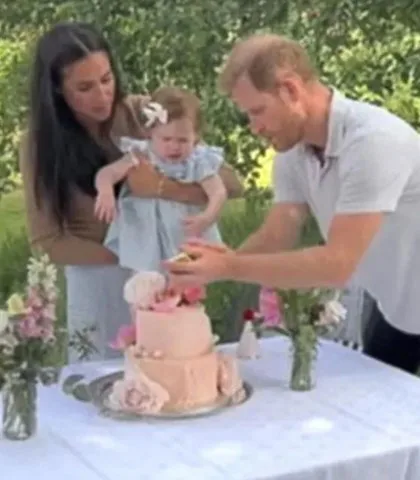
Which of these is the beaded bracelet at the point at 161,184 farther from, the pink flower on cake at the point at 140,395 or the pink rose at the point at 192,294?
the pink flower on cake at the point at 140,395

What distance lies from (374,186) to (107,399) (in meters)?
0.61

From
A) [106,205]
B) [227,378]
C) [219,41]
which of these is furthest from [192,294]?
[219,41]

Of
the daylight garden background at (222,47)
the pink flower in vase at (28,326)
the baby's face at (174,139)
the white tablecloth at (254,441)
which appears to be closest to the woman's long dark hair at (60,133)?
the baby's face at (174,139)

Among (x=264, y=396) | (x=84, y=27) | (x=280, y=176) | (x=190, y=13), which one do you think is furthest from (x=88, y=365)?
(x=190, y=13)

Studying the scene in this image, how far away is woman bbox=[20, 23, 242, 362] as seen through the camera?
281 cm

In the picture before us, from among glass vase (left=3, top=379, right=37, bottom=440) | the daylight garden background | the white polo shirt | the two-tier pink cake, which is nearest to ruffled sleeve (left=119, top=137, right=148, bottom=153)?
the white polo shirt

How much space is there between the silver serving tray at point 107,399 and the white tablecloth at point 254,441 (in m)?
0.01

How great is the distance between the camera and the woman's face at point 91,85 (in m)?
2.81

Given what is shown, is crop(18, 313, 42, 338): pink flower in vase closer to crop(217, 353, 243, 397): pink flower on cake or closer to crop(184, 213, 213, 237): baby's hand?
crop(217, 353, 243, 397): pink flower on cake

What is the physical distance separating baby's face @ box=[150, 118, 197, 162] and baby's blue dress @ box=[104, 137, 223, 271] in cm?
2

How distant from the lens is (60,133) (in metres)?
2.83

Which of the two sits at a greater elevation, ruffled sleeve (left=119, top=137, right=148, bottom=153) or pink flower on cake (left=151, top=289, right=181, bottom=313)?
ruffled sleeve (left=119, top=137, right=148, bottom=153)

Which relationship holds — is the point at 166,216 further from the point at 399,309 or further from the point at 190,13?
the point at 190,13

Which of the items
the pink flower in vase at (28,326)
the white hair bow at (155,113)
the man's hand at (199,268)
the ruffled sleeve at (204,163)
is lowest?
the pink flower in vase at (28,326)
